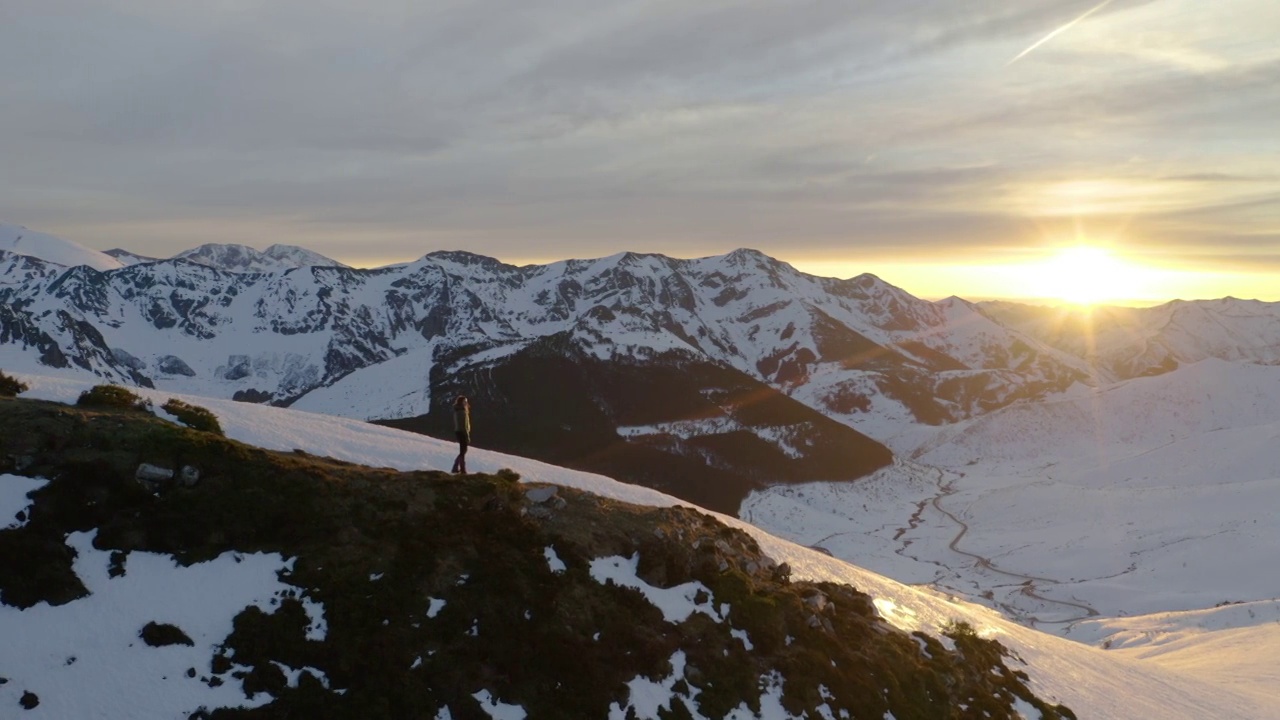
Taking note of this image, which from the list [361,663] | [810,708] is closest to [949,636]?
[810,708]

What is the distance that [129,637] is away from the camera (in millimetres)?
15891

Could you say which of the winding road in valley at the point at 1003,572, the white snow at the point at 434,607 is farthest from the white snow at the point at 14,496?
the winding road in valley at the point at 1003,572

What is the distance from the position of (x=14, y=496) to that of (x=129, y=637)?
5785mm

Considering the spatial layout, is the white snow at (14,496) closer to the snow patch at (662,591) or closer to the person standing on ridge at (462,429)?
the person standing on ridge at (462,429)

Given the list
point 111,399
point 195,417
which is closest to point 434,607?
point 195,417

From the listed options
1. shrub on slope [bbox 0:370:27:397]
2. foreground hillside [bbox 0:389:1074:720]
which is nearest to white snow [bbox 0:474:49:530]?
foreground hillside [bbox 0:389:1074:720]

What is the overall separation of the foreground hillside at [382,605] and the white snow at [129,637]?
5 centimetres

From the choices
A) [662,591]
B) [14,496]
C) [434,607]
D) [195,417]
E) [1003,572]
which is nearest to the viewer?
[14,496]

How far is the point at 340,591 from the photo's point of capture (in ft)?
59.6

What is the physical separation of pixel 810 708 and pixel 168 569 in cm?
1637

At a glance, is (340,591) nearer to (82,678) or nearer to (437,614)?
(437,614)

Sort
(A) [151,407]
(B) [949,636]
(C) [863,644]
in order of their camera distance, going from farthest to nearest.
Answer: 1. (B) [949,636]
2. (A) [151,407]
3. (C) [863,644]

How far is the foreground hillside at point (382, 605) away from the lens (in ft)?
51.9

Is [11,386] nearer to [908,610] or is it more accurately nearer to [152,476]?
[152,476]
